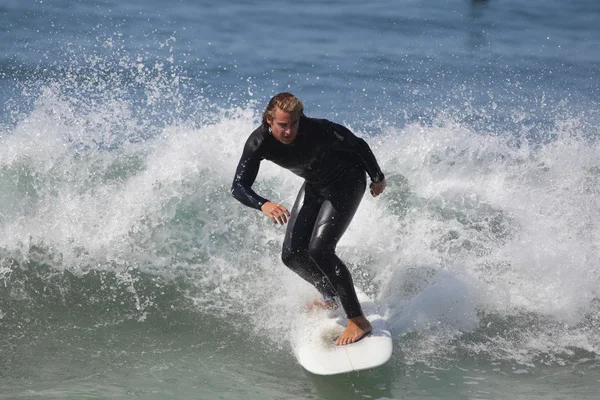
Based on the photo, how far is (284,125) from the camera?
5.39 meters

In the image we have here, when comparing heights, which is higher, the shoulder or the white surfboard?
the shoulder

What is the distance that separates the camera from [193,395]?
5.84 meters

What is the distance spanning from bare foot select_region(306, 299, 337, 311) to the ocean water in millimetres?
164

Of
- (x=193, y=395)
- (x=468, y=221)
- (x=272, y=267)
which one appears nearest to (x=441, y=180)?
(x=468, y=221)

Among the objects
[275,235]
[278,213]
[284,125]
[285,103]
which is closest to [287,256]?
[278,213]

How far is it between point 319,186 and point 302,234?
0.34 meters

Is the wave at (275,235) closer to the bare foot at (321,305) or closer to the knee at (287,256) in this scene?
the bare foot at (321,305)

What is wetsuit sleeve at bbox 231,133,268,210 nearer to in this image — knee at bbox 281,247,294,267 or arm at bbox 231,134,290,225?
arm at bbox 231,134,290,225

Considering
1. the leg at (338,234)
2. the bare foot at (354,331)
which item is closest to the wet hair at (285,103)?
the leg at (338,234)

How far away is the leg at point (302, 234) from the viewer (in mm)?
6008

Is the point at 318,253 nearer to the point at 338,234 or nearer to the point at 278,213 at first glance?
the point at 338,234

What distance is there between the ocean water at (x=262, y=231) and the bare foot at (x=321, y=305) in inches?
6.5

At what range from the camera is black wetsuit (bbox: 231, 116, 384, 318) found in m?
5.67

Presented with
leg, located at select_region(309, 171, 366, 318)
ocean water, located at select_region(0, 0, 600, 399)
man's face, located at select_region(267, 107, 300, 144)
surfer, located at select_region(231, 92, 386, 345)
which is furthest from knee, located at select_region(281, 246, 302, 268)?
man's face, located at select_region(267, 107, 300, 144)
